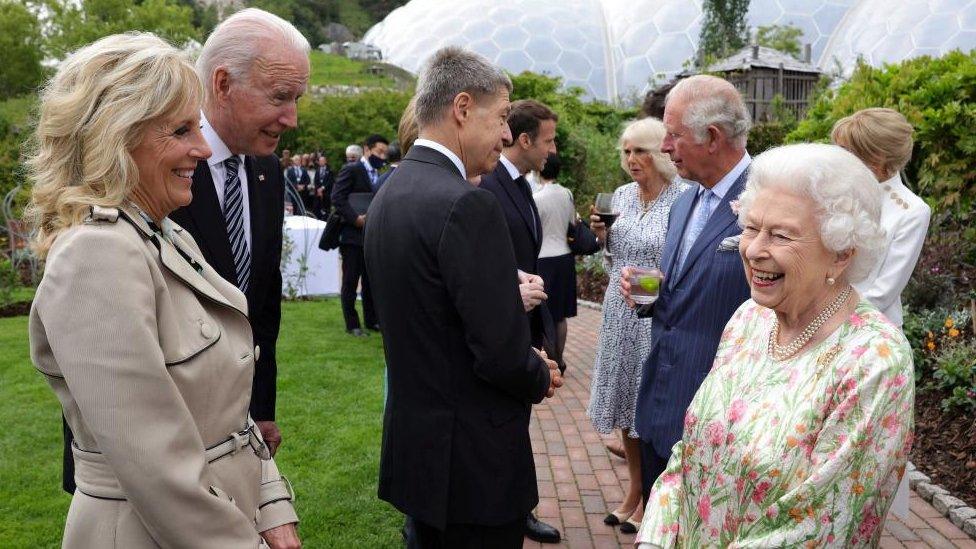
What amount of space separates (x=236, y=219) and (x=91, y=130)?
1046 mm

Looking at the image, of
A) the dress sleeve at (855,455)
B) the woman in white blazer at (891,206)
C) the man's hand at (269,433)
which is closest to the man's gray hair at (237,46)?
the man's hand at (269,433)

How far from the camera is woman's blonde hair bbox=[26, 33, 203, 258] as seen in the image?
1863 millimetres

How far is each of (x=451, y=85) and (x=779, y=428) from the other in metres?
1.50

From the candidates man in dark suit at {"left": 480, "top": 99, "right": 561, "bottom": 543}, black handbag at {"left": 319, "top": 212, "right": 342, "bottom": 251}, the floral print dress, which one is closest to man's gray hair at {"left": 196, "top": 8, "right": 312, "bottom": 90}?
man in dark suit at {"left": 480, "top": 99, "right": 561, "bottom": 543}

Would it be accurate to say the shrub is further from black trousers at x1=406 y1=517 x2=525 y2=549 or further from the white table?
the white table

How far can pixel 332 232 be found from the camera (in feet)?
31.2

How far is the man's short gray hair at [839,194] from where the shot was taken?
7.03 feet

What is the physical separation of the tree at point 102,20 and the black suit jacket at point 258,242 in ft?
104

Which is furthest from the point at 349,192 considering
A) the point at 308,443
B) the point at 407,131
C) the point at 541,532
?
the point at 541,532

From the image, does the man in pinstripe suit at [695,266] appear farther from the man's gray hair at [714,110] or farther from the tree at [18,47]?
the tree at [18,47]

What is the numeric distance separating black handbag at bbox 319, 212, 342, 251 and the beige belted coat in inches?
290

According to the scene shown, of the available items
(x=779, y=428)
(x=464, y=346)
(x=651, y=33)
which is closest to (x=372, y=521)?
(x=464, y=346)

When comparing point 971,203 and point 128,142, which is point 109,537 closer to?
point 128,142

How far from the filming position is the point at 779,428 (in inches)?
82.4
